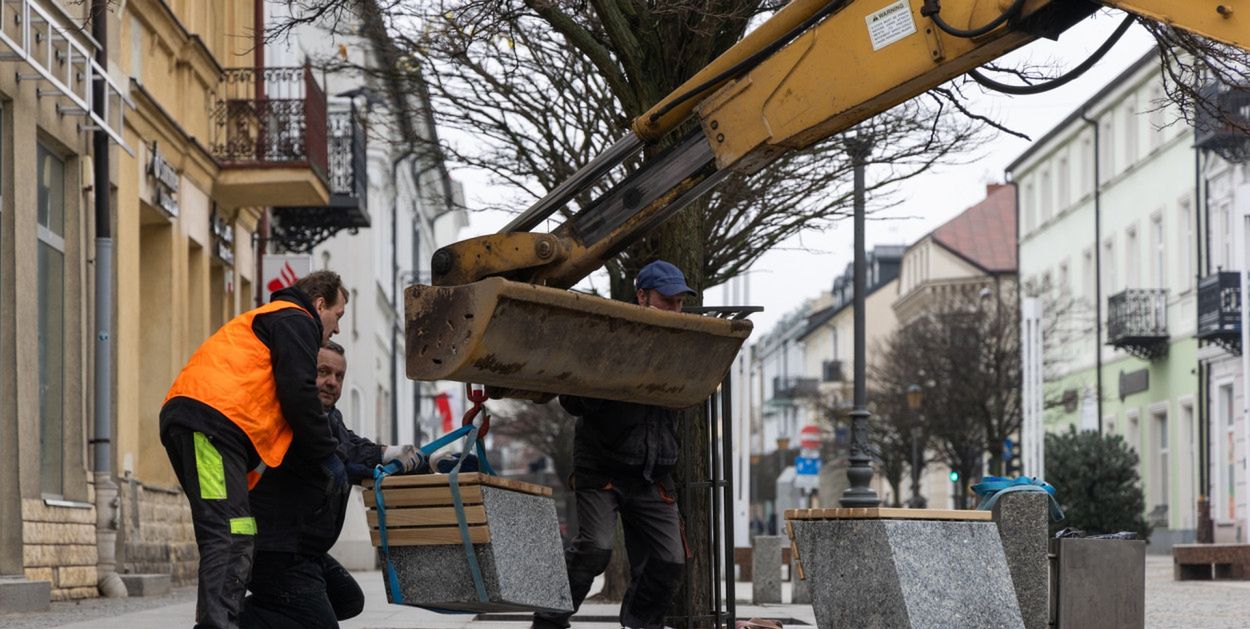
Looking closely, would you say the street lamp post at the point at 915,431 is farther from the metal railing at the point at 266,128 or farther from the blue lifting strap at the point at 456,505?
the blue lifting strap at the point at 456,505

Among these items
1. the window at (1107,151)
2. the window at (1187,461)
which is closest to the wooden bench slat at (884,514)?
the window at (1187,461)

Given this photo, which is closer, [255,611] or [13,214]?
[255,611]

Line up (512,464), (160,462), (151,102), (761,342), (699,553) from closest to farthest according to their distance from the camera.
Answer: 1. (699,553)
2. (151,102)
3. (160,462)
4. (512,464)
5. (761,342)

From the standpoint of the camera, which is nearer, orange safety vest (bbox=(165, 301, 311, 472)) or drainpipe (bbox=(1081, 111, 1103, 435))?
orange safety vest (bbox=(165, 301, 311, 472))

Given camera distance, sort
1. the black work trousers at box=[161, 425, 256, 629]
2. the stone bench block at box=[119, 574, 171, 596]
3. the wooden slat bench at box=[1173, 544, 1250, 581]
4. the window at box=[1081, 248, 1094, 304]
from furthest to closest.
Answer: the window at box=[1081, 248, 1094, 304] < the wooden slat bench at box=[1173, 544, 1250, 581] < the stone bench block at box=[119, 574, 171, 596] < the black work trousers at box=[161, 425, 256, 629]

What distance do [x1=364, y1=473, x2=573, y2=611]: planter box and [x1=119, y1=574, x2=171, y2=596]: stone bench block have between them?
9.86 meters

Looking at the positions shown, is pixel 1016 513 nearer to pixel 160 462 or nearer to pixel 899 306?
pixel 160 462

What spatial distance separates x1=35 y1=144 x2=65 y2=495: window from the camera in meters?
15.7

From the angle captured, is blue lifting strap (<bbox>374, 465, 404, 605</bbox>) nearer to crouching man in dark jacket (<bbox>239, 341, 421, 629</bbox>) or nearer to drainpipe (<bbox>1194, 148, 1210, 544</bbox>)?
crouching man in dark jacket (<bbox>239, 341, 421, 629</bbox>)

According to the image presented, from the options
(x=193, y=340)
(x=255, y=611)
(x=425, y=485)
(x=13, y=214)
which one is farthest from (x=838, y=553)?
(x=193, y=340)

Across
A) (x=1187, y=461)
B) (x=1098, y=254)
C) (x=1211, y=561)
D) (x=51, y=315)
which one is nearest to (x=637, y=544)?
(x=51, y=315)

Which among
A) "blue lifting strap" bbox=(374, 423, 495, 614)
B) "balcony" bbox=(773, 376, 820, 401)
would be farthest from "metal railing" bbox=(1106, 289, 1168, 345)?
"balcony" bbox=(773, 376, 820, 401)

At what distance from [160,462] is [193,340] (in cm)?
188

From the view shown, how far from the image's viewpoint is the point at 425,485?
7.70 meters
